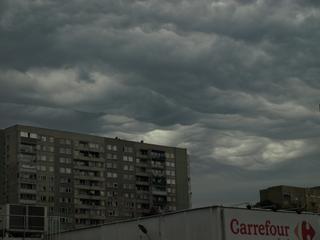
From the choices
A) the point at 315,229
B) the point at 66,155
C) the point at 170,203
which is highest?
the point at 66,155

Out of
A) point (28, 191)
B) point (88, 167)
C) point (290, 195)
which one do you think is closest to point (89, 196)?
point (88, 167)

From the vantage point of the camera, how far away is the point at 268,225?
3641cm

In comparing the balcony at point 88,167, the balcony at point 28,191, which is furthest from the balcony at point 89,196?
the balcony at point 28,191

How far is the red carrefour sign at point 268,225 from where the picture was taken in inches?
1351

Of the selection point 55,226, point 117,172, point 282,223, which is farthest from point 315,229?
point 117,172

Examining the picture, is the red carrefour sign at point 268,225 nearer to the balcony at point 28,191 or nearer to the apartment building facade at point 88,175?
the apartment building facade at point 88,175

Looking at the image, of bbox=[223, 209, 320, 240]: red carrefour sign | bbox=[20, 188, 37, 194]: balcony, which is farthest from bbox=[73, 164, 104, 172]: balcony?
bbox=[223, 209, 320, 240]: red carrefour sign

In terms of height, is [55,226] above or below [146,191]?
below

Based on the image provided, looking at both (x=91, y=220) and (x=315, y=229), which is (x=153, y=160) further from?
(x=315, y=229)

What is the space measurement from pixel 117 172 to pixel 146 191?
34.2 ft

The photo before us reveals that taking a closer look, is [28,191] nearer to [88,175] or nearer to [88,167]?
[88,175]

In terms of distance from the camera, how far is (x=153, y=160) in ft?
Result: 536

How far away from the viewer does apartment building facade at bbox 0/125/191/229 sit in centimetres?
13988

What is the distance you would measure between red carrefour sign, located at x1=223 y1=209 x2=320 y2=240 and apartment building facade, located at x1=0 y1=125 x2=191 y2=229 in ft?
310
